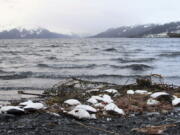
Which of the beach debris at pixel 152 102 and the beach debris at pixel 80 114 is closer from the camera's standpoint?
the beach debris at pixel 80 114

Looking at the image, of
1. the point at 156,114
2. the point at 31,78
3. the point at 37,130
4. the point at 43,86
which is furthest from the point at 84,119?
the point at 31,78

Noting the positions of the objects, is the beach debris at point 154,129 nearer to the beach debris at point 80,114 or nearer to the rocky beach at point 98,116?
the rocky beach at point 98,116

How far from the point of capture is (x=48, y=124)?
21.1 ft

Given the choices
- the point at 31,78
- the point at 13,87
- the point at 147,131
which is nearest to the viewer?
the point at 147,131

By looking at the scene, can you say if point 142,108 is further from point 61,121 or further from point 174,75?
point 174,75

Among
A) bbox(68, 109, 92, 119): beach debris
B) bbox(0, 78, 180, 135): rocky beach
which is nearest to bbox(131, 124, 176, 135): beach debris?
bbox(0, 78, 180, 135): rocky beach

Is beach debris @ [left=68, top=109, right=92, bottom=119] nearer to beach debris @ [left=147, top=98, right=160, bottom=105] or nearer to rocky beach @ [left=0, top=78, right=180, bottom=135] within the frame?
rocky beach @ [left=0, top=78, right=180, bottom=135]

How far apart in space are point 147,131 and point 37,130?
1806mm

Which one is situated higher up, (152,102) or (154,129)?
(154,129)

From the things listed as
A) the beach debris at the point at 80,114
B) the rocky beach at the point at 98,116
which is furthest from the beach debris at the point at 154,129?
the beach debris at the point at 80,114

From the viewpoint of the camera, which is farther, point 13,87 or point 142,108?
point 13,87

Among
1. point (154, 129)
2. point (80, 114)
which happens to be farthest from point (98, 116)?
point (154, 129)

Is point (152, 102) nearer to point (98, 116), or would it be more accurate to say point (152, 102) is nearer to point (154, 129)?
point (98, 116)

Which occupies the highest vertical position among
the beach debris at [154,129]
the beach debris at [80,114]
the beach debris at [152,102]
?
the beach debris at [80,114]
